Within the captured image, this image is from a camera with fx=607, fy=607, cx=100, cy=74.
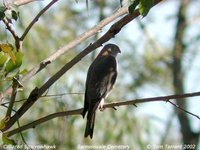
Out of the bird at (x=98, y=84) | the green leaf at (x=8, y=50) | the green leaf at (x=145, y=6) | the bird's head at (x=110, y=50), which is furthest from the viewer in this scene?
the bird's head at (x=110, y=50)

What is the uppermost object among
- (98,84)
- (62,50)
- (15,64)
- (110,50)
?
(110,50)

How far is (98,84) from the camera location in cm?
436

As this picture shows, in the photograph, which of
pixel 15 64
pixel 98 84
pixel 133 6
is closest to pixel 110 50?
pixel 98 84

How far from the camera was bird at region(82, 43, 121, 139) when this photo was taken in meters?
3.94

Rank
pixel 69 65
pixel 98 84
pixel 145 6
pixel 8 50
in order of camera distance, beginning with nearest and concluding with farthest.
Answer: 1. pixel 145 6
2. pixel 8 50
3. pixel 69 65
4. pixel 98 84

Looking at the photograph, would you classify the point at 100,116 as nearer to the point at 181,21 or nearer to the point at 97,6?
the point at 97,6

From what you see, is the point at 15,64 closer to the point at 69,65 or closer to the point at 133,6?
the point at 69,65

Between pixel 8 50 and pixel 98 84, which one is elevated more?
pixel 98 84

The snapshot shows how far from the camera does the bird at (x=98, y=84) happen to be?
3942 millimetres

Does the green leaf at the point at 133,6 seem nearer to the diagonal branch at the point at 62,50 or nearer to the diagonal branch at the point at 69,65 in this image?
the diagonal branch at the point at 69,65

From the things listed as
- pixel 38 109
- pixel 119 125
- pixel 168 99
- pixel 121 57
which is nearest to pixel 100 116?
pixel 119 125

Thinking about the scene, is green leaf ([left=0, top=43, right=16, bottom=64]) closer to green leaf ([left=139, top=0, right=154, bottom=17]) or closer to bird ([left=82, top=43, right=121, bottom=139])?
green leaf ([left=139, top=0, right=154, bottom=17])

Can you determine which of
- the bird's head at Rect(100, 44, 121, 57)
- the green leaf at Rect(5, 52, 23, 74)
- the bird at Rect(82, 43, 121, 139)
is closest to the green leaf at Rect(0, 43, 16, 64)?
the green leaf at Rect(5, 52, 23, 74)

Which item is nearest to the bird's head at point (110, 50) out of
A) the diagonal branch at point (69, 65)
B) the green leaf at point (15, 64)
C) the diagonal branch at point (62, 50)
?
the diagonal branch at point (62, 50)
